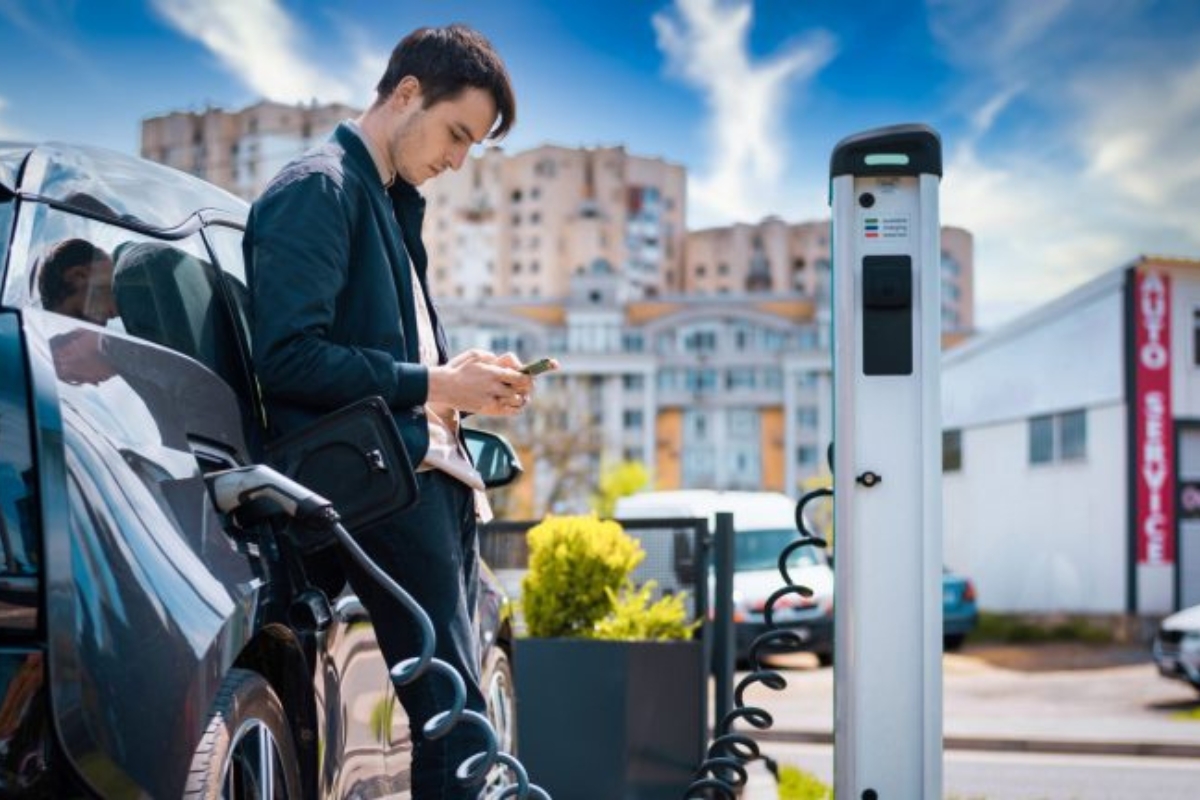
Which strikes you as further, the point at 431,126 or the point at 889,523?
the point at 889,523

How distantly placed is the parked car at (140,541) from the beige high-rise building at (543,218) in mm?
121728

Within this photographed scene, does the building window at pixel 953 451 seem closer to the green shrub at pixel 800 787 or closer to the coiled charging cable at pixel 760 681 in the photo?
the green shrub at pixel 800 787

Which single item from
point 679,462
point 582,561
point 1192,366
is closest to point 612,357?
point 679,462

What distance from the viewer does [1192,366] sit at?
82.3 ft

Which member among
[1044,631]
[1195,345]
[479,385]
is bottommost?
[1044,631]

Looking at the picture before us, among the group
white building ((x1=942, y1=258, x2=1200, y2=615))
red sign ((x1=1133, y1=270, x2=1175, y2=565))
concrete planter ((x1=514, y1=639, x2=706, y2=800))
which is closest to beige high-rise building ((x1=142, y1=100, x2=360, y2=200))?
white building ((x1=942, y1=258, x2=1200, y2=615))

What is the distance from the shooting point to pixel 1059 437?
94.3ft

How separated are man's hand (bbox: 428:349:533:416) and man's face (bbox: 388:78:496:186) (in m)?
0.45

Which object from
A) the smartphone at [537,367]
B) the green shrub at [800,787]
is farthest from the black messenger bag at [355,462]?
the green shrub at [800,787]

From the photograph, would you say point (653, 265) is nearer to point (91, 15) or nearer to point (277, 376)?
point (91, 15)

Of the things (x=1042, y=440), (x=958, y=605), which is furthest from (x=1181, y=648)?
(x=1042, y=440)

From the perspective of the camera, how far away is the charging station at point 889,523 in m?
3.97

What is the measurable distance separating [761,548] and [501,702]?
1555cm

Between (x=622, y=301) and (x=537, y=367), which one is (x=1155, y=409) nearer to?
(x=537, y=367)
